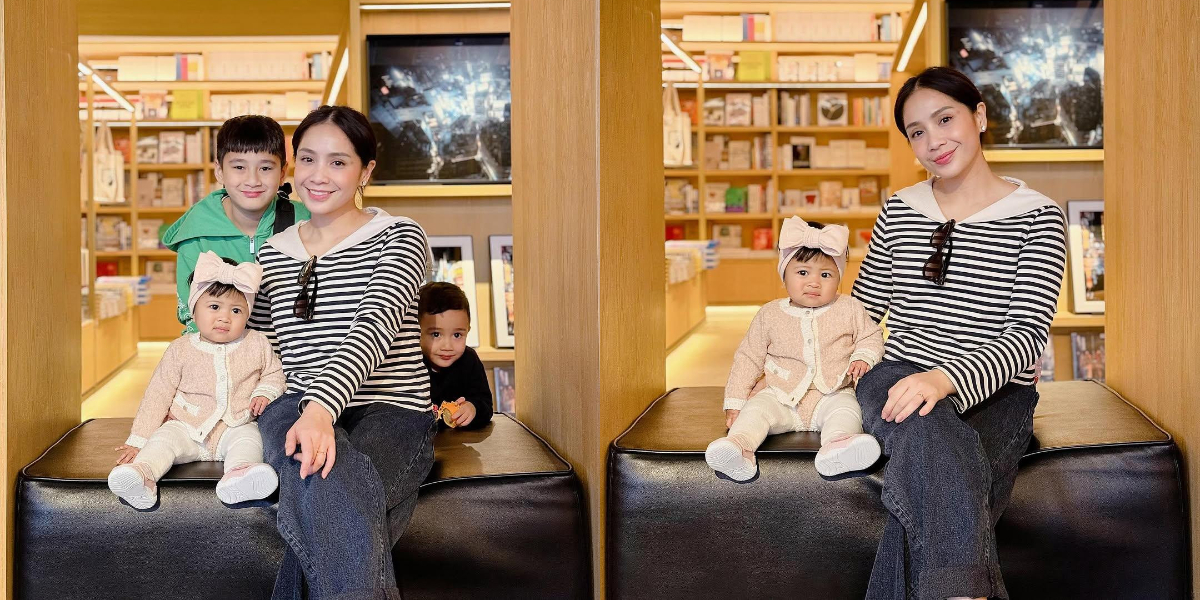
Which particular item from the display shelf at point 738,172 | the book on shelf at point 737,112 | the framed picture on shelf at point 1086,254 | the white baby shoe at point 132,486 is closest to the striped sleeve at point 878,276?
the white baby shoe at point 132,486

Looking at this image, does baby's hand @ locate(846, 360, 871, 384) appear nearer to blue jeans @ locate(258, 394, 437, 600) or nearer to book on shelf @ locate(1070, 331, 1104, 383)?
blue jeans @ locate(258, 394, 437, 600)

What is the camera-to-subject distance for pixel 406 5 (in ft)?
12.7

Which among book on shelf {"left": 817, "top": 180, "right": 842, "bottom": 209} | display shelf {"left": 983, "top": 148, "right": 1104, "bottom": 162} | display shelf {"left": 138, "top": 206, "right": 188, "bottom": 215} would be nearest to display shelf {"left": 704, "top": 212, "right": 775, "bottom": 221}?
book on shelf {"left": 817, "top": 180, "right": 842, "bottom": 209}

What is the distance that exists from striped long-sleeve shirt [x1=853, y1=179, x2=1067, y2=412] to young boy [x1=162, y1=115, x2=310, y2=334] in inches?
54.1

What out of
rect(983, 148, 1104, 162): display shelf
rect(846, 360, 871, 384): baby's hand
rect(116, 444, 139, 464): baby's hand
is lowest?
rect(116, 444, 139, 464): baby's hand

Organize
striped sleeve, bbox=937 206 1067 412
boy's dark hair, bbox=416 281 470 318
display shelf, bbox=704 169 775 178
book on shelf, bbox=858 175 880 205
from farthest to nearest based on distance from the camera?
book on shelf, bbox=858 175 880 205, display shelf, bbox=704 169 775 178, boy's dark hair, bbox=416 281 470 318, striped sleeve, bbox=937 206 1067 412

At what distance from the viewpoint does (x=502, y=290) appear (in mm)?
4008

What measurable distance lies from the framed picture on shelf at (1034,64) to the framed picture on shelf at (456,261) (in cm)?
204

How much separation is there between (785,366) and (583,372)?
42 centimetres

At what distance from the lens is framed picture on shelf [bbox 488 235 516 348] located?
3.96 m

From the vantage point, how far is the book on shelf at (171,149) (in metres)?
9.38

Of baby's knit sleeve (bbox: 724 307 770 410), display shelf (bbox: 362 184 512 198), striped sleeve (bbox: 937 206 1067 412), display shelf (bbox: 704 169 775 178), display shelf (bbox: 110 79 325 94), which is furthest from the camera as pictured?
display shelf (bbox: 704 169 775 178)

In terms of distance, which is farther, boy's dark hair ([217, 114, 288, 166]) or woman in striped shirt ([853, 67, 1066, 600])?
boy's dark hair ([217, 114, 288, 166])

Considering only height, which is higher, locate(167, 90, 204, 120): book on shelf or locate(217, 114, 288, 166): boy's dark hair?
locate(167, 90, 204, 120): book on shelf
